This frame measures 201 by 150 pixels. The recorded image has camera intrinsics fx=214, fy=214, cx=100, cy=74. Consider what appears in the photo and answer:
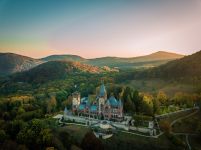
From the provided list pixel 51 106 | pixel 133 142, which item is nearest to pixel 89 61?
pixel 51 106

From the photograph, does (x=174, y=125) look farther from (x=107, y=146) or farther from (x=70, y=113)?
(x=70, y=113)

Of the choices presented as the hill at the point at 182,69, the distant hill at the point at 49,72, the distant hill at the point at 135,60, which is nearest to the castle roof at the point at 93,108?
the hill at the point at 182,69

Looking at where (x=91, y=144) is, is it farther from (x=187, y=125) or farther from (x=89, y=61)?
(x=89, y=61)

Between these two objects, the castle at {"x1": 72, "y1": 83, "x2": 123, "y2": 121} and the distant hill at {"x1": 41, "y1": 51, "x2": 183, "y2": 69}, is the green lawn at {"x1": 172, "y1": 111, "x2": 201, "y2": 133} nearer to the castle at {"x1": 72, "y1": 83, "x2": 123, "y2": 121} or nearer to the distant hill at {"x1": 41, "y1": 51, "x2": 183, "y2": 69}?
the castle at {"x1": 72, "y1": 83, "x2": 123, "y2": 121}

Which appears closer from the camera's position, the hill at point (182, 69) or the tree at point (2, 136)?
the tree at point (2, 136)

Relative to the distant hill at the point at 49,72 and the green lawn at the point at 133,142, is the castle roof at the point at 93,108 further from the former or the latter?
the distant hill at the point at 49,72

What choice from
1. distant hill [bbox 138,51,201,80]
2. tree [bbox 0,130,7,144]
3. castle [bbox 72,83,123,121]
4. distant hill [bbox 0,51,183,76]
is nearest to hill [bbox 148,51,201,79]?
distant hill [bbox 138,51,201,80]
